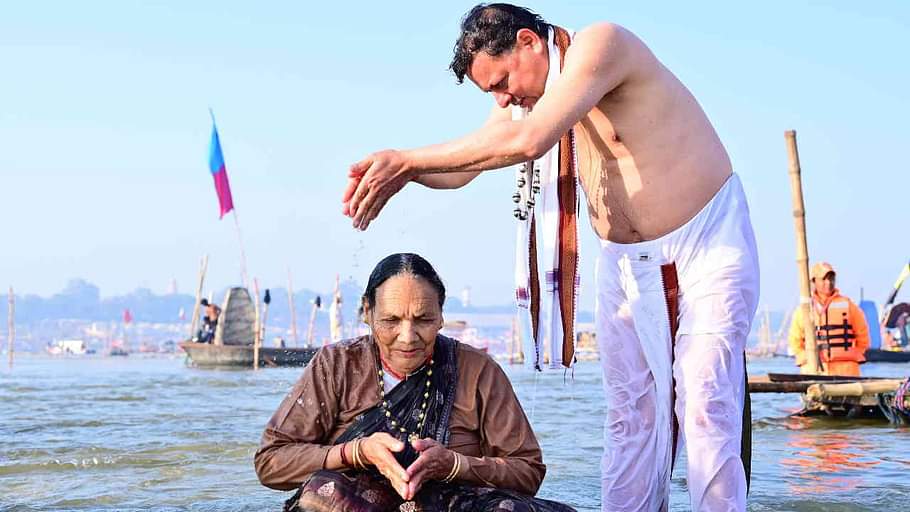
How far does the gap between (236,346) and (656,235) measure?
105 feet

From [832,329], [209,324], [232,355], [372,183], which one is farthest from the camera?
[209,324]

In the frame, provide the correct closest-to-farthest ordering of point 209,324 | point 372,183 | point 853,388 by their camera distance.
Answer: point 372,183 → point 853,388 → point 209,324

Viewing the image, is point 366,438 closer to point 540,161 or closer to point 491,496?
point 491,496

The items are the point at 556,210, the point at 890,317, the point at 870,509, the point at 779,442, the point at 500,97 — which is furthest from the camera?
the point at 890,317

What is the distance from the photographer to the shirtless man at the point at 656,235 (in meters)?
3.49

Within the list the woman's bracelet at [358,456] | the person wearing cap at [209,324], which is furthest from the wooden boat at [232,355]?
the woman's bracelet at [358,456]

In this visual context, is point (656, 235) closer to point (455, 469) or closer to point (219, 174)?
point (455, 469)

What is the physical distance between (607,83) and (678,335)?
865 mm

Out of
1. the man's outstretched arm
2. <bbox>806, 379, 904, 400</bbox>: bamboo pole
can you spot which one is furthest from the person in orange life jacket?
the man's outstretched arm

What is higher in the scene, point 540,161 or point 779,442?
point 540,161

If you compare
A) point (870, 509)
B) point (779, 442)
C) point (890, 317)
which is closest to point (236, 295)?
point (890, 317)

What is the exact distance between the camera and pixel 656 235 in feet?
12.0

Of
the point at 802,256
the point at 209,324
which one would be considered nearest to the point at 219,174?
the point at 209,324

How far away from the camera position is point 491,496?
3.36 metres
